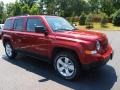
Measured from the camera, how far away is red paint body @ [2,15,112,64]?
589cm

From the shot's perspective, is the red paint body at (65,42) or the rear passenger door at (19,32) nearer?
the red paint body at (65,42)

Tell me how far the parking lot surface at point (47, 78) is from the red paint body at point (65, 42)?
0.64 metres

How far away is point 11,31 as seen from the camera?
8.80 meters

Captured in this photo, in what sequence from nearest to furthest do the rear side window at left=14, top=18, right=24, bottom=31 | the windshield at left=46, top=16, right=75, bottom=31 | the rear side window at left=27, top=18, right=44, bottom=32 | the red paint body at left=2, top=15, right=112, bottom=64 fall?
the red paint body at left=2, top=15, right=112, bottom=64 → the windshield at left=46, top=16, right=75, bottom=31 → the rear side window at left=27, top=18, right=44, bottom=32 → the rear side window at left=14, top=18, right=24, bottom=31

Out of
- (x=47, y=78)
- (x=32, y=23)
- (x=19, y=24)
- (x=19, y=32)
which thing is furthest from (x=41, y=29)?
(x=19, y=24)

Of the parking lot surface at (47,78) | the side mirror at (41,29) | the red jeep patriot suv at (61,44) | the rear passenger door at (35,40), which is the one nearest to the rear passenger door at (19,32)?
the red jeep patriot suv at (61,44)

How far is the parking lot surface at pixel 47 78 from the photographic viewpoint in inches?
234

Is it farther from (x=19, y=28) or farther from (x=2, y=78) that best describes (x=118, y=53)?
(x=2, y=78)

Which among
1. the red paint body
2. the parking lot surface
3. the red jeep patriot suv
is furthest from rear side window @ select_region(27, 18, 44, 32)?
the parking lot surface

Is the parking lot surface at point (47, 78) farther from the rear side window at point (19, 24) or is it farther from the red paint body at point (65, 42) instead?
the rear side window at point (19, 24)

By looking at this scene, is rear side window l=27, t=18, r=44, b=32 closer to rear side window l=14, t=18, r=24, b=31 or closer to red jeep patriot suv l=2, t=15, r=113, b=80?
red jeep patriot suv l=2, t=15, r=113, b=80

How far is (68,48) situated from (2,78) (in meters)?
2.26

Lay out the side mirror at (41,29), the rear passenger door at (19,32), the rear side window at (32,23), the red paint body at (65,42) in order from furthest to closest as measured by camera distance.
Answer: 1. the rear passenger door at (19,32)
2. the rear side window at (32,23)
3. the side mirror at (41,29)
4. the red paint body at (65,42)

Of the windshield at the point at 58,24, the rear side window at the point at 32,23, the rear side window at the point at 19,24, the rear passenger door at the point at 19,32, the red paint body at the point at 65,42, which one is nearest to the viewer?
the red paint body at the point at 65,42
